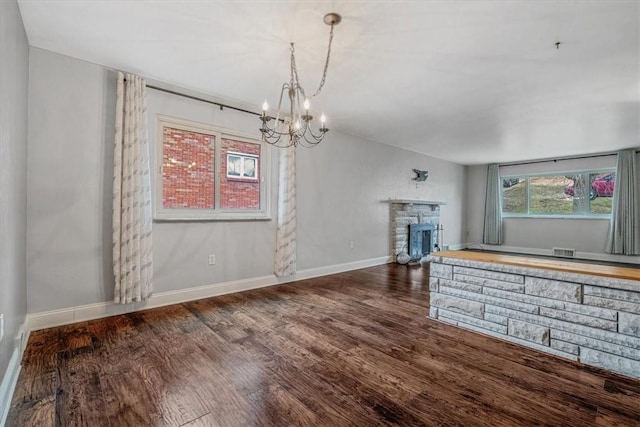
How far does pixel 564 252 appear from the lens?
698cm

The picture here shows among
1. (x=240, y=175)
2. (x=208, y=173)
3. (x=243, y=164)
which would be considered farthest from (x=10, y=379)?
(x=243, y=164)

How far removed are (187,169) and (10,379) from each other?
2.41 m

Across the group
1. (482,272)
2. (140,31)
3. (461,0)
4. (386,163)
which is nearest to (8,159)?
(140,31)

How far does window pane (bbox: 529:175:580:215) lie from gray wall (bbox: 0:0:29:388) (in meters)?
9.60

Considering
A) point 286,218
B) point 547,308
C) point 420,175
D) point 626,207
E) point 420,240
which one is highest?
point 420,175

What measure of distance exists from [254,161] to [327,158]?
1385mm

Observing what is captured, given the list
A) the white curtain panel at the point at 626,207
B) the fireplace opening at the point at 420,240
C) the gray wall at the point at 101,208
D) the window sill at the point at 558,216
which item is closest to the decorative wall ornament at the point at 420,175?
the fireplace opening at the point at 420,240

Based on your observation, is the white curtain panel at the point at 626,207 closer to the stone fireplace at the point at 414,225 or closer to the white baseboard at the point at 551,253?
the white baseboard at the point at 551,253

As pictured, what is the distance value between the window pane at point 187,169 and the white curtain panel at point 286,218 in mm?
985

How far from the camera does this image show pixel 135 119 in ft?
9.72

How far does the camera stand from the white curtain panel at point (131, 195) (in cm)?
288

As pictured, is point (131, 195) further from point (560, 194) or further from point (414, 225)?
point (560, 194)

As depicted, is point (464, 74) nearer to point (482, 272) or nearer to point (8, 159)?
point (482, 272)

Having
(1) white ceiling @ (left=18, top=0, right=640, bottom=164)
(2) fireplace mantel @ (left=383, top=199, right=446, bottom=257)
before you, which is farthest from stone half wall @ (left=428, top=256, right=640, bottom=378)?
(2) fireplace mantel @ (left=383, top=199, right=446, bottom=257)
